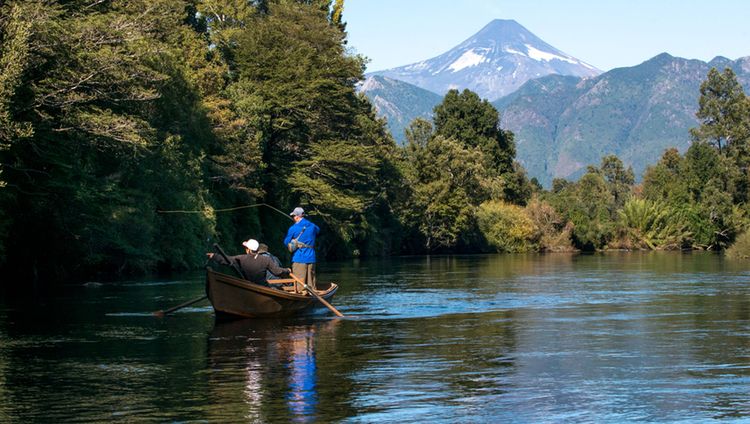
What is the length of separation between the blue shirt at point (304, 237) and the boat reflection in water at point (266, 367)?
1725 millimetres

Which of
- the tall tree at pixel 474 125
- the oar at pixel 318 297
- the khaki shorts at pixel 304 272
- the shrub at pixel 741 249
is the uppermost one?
the tall tree at pixel 474 125

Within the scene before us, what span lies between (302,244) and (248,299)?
223 centimetres

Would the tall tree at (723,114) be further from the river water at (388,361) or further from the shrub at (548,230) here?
the river water at (388,361)

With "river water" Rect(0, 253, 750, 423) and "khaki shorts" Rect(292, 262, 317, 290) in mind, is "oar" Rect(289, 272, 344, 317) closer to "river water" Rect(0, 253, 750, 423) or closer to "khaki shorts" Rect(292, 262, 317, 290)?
"river water" Rect(0, 253, 750, 423)

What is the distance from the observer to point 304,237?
25562 millimetres

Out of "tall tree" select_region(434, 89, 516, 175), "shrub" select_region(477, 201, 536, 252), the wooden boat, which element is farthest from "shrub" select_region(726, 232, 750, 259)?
the wooden boat

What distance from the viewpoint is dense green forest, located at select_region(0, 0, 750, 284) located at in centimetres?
3516

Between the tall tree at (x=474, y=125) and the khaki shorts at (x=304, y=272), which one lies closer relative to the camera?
the khaki shorts at (x=304, y=272)

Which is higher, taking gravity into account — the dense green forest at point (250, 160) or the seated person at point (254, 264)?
the dense green forest at point (250, 160)

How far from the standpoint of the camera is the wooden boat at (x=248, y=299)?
2353cm

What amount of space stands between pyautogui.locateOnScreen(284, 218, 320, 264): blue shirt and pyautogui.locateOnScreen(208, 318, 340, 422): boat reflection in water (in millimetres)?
1725

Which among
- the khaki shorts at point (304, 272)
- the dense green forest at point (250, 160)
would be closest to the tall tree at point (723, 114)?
the dense green forest at point (250, 160)

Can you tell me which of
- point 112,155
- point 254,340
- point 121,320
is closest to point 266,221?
point 112,155

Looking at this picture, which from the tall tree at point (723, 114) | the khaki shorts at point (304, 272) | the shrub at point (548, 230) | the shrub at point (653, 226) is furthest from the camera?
the tall tree at point (723, 114)
